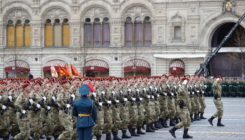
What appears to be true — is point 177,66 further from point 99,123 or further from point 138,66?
point 99,123

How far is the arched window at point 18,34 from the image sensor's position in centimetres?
4959

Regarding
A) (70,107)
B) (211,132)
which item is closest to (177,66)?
(211,132)

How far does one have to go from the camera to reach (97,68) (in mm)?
47188

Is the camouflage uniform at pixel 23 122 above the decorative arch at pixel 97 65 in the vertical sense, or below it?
below

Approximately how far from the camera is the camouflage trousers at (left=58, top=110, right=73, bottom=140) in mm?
13336

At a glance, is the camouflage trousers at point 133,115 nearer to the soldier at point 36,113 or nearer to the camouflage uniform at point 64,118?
the camouflage uniform at point 64,118

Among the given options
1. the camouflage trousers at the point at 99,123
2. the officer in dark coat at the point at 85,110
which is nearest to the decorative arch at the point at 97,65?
the camouflage trousers at the point at 99,123

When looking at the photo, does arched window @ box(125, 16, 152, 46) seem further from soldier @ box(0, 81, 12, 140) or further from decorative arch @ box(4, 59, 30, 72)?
soldier @ box(0, 81, 12, 140)

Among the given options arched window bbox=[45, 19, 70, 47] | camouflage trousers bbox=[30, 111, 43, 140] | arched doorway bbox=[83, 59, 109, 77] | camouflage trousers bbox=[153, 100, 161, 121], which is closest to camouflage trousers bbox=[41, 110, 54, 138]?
camouflage trousers bbox=[30, 111, 43, 140]

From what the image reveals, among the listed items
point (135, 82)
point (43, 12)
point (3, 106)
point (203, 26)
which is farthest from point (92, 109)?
point (43, 12)

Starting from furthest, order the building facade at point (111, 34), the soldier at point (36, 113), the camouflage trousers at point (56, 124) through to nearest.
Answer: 1. the building facade at point (111, 34)
2. the camouflage trousers at point (56, 124)
3. the soldier at point (36, 113)

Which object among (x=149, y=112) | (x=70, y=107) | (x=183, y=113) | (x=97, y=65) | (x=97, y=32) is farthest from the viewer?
(x=97, y=32)

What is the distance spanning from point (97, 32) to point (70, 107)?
116 ft

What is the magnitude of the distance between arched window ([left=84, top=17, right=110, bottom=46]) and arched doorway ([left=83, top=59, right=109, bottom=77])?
205cm
